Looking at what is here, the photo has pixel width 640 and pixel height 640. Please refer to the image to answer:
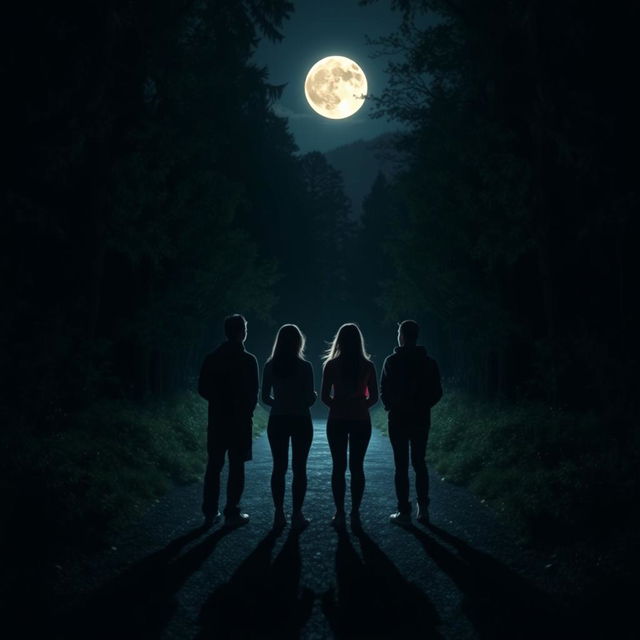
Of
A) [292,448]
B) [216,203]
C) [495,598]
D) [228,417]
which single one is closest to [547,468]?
[292,448]

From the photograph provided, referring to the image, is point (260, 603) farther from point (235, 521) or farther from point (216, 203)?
point (216, 203)

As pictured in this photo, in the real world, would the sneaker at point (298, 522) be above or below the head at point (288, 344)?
below

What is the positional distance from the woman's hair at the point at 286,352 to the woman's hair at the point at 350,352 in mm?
457

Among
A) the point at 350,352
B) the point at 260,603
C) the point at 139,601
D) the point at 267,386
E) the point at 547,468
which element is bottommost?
the point at 547,468

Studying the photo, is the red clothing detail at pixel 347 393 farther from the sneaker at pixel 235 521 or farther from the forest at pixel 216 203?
the forest at pixel 216 203

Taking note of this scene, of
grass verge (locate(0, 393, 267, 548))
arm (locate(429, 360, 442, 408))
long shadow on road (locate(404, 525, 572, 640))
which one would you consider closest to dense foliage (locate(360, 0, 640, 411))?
arm (locate(429, 360, 442, 408))

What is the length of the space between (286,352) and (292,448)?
3.65 feet

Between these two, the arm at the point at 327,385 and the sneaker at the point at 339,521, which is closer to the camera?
the sneaker at the point at 339,521

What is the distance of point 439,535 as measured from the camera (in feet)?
22.4

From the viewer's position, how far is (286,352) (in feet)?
23.9

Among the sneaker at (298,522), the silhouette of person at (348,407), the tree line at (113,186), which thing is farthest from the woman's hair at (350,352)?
the tree line at (113,186)

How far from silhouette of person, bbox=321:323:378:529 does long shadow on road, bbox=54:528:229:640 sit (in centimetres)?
176

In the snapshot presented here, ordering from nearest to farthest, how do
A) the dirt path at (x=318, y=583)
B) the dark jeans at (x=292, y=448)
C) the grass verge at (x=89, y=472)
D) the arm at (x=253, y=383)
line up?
the dirt path at (x=318, y=583)
the grass verge at (x=89, y=472)
the dark jeans at (x=292, y=448)
the arm at (x=253, y=383)

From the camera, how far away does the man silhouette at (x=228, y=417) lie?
727cm
